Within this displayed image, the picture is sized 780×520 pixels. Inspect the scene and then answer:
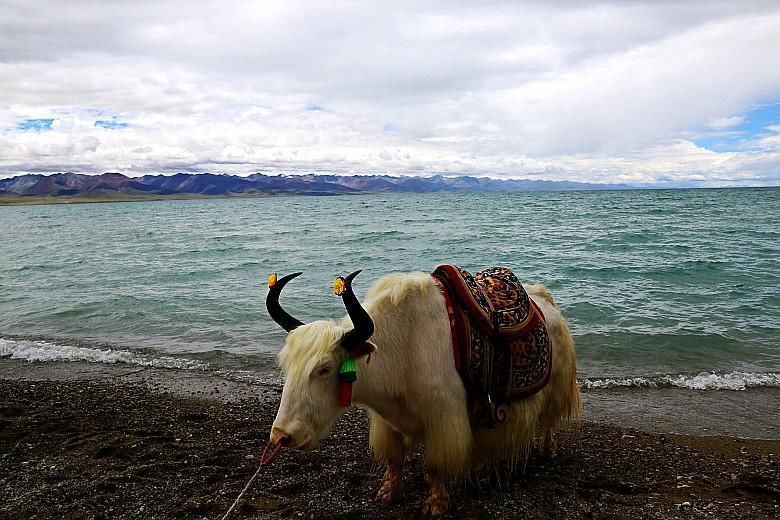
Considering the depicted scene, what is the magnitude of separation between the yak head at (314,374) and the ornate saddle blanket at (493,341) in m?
0.72

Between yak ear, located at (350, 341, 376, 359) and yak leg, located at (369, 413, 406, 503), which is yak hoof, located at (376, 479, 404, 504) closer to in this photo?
yak leg, located at (369, 413, 406, 503)

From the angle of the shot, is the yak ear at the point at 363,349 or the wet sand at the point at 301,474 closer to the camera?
the yak ear at the point at 363,349

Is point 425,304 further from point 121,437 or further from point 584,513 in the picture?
point 121,437

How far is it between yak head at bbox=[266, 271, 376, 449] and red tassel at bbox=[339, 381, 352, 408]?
1.0 inches

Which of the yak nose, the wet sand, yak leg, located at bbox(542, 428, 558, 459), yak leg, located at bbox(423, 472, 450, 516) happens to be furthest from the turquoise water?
the yak nose

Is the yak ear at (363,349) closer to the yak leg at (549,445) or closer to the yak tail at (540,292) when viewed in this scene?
the yak tail at (540,292)

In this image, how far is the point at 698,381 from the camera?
6.65 meters

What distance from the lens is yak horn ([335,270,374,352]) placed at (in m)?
2.80

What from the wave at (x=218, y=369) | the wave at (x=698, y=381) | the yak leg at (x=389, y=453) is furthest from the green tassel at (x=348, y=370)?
the wave at (x=698, y=381)

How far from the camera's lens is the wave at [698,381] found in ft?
21.4

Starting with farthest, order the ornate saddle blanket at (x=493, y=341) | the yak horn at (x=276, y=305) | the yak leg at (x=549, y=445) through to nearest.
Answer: the yak leg at (x=549, y=445) < the ornate saddle blanket at (x=493, y=341) < the yak horn at (x=276, y=305)

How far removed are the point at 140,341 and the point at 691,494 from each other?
7.92 m

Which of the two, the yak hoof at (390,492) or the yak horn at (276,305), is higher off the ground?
the yak horn at (276,305)

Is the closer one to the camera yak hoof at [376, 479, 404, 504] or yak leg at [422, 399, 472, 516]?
yak leg at [422, 399, 472, 516]
